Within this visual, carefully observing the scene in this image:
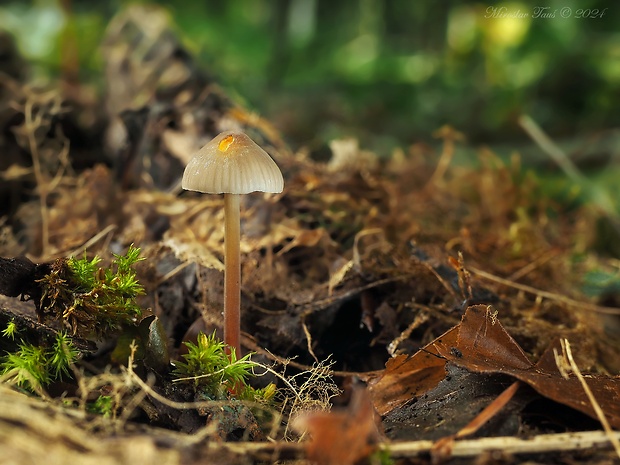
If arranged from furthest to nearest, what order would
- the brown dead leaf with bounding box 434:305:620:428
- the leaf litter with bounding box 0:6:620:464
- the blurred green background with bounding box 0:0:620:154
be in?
the blurred green background with bounding box 0:0:620:154 < the brown dead leaf with bounding box 434:305:620:428 < the leaf litter with bounding box 0:6:620:464

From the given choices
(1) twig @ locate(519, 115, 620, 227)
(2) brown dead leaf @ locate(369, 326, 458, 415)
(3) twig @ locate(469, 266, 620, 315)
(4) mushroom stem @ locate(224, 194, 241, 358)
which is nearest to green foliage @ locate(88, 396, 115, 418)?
(4) mushroom stem @ locate(224, 194, 241, 358)

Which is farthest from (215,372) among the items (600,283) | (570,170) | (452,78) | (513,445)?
(452,78)

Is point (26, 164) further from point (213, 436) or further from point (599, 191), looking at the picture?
point (599, 191)

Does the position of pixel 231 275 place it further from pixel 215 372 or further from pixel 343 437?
pixel 343 437

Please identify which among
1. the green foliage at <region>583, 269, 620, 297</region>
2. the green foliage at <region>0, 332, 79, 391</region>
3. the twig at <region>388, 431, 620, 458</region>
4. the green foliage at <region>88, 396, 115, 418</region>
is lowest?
the green foliage at <region>583, 269, 620, 297</region>

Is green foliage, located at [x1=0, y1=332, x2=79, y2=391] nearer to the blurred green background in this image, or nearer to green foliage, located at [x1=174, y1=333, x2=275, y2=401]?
green foliage, located at [x1=174, y1=333, x2=275, y2=401]
